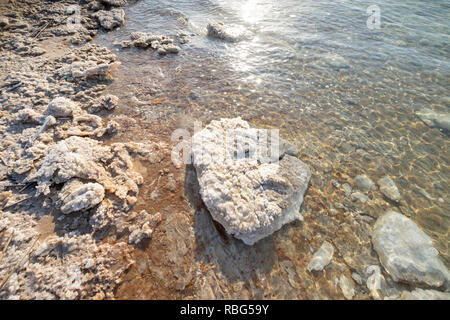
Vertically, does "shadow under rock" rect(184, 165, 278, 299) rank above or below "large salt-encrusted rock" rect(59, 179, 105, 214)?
below

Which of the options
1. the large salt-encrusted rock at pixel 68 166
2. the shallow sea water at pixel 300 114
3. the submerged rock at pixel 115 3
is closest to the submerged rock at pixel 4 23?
the shallow sea water at pixel 300 114

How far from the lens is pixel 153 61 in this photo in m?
6.59

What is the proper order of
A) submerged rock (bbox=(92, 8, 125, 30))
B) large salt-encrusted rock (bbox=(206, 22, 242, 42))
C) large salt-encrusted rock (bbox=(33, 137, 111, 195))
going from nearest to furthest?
large salt-encrusted rock (bbox=(33, 137, 111, 195)), large salt-encrusted rock (bbox=(206, 22, 242, 42)), submerged rock (bbox=(92, 8, 125, 30))

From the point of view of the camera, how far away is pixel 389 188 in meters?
3.96

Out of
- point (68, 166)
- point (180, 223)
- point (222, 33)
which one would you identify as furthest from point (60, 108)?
point (222, 33)

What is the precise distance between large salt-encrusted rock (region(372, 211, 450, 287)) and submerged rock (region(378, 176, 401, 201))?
362 mm

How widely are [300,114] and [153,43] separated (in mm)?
5601

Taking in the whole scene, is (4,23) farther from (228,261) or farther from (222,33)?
(228,261)

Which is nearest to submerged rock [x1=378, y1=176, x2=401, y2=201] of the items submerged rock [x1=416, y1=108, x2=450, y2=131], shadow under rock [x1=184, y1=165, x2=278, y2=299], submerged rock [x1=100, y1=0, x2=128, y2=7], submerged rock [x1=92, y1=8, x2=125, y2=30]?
submerged rock [x1=416, y1=108, x2=450, y2=131]

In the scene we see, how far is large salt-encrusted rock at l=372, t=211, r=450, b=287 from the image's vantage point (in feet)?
9.61

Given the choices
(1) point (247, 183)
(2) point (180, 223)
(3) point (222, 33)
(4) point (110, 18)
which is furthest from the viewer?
(4) point (110, 18)

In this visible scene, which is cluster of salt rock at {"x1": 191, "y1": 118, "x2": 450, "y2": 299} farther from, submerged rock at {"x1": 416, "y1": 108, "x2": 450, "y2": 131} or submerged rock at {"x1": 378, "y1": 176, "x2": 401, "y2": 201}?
submerged rock at {"x1": 416, "y1": 108, "x2": 450, "y2": 131}

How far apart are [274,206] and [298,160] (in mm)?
1340
